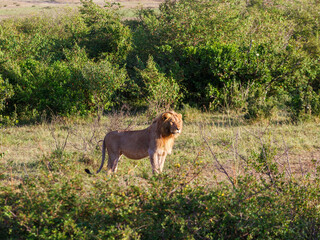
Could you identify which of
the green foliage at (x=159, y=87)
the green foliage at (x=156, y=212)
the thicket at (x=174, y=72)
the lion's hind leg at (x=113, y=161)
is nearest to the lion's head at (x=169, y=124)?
the lion's hind leg at (x=113, y=161)

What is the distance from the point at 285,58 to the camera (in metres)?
14.2

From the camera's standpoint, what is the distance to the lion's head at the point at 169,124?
20.2 ft

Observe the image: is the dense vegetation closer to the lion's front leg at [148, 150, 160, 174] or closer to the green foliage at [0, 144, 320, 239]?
the green foliage at [0, 144, 320, 239]

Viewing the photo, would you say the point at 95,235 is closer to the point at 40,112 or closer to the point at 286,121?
the point at 286,121

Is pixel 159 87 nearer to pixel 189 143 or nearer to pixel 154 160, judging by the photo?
pixel 189 143

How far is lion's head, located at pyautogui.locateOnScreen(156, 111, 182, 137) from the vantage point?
20.2ft

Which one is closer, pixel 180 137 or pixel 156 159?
pixel 156 159

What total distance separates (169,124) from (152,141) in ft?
1.40

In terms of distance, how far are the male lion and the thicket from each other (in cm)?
496

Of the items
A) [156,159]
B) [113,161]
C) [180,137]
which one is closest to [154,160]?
[156,159]

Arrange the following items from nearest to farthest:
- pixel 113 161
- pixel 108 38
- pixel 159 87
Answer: pixel 113 161, pixel 159 87, pixel 108 38

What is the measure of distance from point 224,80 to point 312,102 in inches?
123

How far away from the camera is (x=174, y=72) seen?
47.9ft

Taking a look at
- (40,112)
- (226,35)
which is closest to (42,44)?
(40,112)
